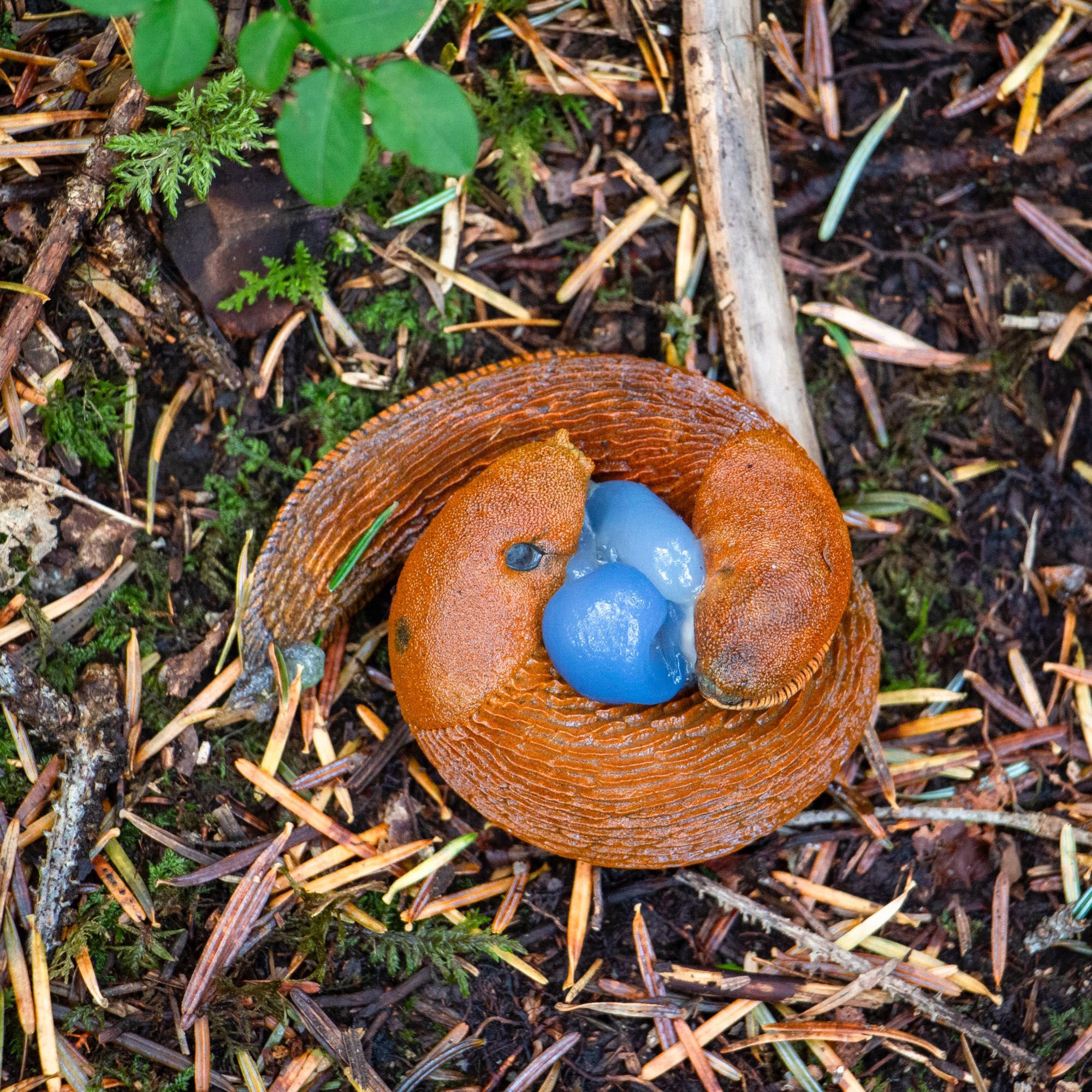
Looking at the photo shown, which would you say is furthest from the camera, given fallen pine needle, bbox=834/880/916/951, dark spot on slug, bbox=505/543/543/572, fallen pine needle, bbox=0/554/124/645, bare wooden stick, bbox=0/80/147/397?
fallen pine needle, bbox=834/880/916/951

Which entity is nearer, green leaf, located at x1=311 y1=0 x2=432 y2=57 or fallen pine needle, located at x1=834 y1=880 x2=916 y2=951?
green leaf, located at x1=311 y1=0 x2=432 y2=57

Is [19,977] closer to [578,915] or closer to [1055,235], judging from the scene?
[578,915]

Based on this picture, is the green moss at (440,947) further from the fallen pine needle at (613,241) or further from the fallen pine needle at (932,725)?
the fallen pine needle at (613,241)

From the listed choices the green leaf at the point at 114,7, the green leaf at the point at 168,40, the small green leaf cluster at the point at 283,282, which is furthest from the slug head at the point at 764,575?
the green leaf at the point at 114,7

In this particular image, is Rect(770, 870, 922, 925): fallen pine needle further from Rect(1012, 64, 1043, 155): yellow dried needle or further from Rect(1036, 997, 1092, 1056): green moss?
Rect(1012, 64, 1043, 155): yellow dried needle

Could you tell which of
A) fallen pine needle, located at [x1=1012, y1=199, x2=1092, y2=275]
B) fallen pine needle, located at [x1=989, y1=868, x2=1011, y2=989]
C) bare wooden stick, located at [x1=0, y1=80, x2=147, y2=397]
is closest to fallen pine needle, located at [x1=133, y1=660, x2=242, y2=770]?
bare wooden stick, located at [x1=0, y1=80, x2=147, y2=397]

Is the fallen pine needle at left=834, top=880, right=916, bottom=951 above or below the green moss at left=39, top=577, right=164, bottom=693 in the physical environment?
below

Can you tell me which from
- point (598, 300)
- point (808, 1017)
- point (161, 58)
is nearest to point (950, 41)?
point (598, 300)
